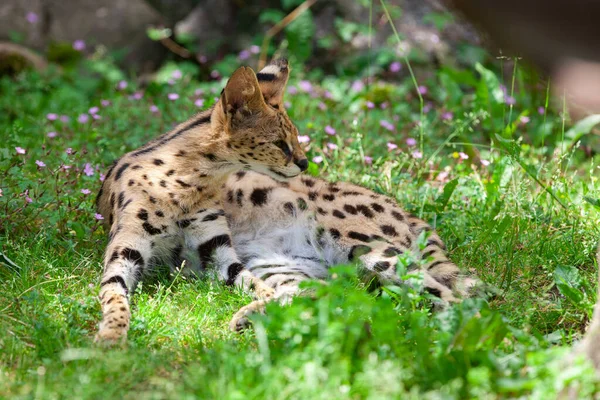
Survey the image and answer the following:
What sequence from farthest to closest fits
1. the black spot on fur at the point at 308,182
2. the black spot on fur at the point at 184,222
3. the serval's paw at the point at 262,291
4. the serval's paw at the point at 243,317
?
1. the black spot on fur at the point at 308,182
2. the black spot on fur at the point at 184,222
3. the serval's paw at the point at 262,291
4. the serval's paw at the point at 243,317

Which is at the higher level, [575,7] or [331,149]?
[575,7]

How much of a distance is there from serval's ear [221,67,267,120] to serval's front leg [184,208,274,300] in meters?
0.67

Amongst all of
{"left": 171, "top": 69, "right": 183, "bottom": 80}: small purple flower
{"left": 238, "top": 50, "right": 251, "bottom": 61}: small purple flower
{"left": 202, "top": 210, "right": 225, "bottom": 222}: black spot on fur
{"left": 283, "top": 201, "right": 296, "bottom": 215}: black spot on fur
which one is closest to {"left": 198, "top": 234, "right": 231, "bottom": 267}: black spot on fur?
{"left": 202, "top": 210, "right": 225, "bottom": 222}: black spot on fur

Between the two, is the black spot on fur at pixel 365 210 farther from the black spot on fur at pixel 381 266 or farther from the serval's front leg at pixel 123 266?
the serval's front leg at pixel 123 266

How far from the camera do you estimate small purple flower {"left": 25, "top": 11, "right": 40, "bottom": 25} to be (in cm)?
1022

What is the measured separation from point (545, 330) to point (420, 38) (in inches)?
242

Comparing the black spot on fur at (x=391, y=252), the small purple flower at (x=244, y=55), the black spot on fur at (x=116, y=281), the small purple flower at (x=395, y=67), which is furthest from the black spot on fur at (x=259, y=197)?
the small purple flower at (x=244, y=55)

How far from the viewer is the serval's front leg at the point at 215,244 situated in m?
4.96

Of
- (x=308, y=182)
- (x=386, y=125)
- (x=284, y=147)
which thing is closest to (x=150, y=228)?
(x=284, y=147)

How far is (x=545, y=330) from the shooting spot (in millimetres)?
4414

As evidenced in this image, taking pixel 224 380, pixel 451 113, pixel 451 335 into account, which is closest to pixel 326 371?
pixel 224 380

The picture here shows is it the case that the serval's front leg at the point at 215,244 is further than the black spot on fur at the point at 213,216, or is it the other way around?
the black spot on fur at the point at 213,216

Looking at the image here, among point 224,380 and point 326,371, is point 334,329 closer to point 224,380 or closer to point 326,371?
point 326,371

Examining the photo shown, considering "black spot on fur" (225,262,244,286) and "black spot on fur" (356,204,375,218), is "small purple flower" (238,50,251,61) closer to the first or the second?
"black spot on fur" (356,204,375,218)
